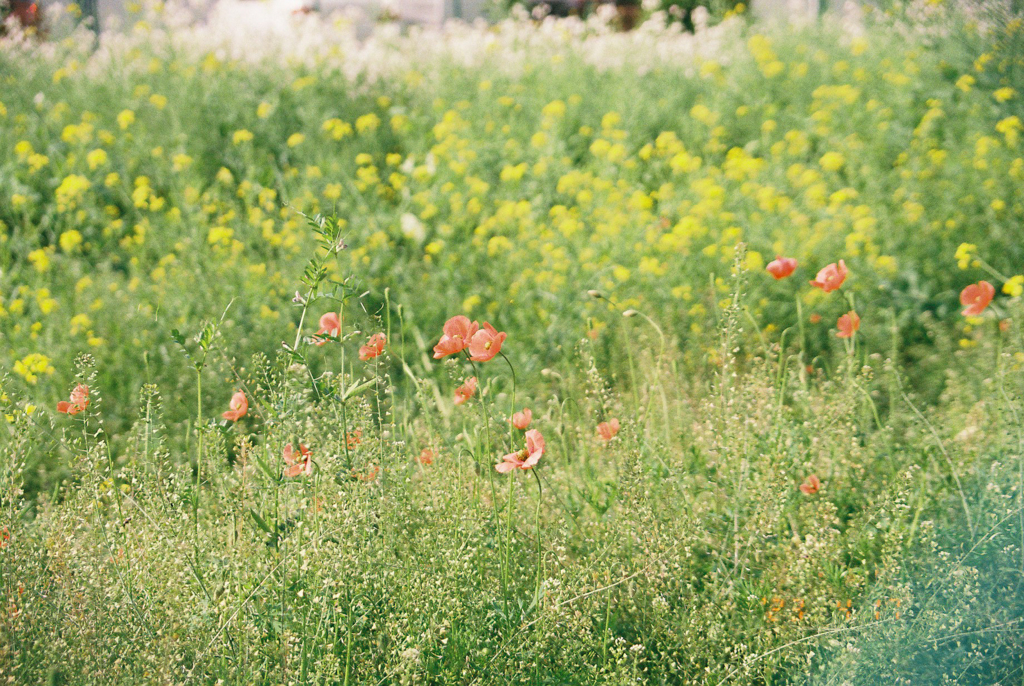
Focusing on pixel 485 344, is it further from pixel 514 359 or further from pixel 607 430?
pixel 514 359

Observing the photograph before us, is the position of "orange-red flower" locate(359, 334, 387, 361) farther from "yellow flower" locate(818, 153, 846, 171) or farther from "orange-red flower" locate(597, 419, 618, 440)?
"yellow flower" locate(818, 153, 846, 171)

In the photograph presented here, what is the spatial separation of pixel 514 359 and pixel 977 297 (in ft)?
5.37

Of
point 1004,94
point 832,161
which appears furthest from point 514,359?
point 1004,94

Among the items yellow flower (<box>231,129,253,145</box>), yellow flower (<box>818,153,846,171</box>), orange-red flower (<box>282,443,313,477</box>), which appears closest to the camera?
orange-red flower (<box>282,443,313,477</box>)

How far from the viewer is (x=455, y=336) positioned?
1.88m

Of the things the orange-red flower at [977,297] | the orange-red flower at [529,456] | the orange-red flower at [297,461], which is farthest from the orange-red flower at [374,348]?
the orange-red flower at [977,297]

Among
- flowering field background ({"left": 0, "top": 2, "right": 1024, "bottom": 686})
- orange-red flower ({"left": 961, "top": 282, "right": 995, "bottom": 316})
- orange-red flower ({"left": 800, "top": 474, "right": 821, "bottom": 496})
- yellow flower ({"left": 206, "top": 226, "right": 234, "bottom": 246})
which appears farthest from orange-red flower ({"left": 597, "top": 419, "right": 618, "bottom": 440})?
yellow flower ({"left": 206, "top": 226, "right": 234, "bottom": 246})

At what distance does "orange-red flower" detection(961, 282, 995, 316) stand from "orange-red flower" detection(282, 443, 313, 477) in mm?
1779

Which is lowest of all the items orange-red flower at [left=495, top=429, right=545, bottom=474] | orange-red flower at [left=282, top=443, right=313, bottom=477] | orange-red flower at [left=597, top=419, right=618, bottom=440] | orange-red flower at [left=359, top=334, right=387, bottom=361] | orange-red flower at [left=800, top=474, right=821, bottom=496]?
orange-red flower at [left=800, top=474, right=821, bottom=496]

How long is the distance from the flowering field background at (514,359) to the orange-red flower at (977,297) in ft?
0.15

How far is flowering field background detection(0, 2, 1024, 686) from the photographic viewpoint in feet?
5.81

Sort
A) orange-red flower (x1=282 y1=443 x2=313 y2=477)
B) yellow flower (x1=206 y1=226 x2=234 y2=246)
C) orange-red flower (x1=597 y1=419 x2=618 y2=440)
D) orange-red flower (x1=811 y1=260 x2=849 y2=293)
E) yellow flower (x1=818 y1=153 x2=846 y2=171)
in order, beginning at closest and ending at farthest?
orange-red flower (x1=282 y1=443 x2=313 y2=477) → orange-red flower (x1=597 y1=419 x2=618 y2=440) → orange-red flower (x1=811 y1=260 x2=849 y2=293) → yellow flower (x1=206 y1=226 x2=234 y2=246) → yellow flower (x1=818 y1=153 x2=846 y2=171)

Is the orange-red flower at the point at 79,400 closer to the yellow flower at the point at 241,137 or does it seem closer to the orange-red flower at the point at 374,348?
the orange-red flower at the point at 374,348

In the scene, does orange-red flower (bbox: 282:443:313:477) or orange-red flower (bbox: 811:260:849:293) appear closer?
orange-red flower (bbox: 282:443:313:477)
